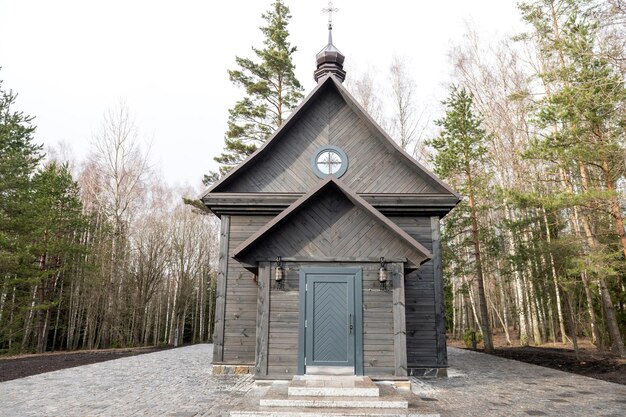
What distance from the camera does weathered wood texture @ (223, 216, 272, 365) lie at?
1073 cm

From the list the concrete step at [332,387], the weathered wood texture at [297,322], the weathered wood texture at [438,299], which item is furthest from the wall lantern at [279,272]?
the weathered wood texture at [438,299]

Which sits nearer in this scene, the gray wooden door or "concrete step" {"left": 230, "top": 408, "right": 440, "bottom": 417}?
"concrete step" {"left": 230, "top": 408, "right": 440, "bottom": 417}

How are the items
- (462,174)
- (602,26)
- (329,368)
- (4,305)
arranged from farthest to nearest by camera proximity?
→ (4,305) < (462,174) < (329,368) < (602,26)

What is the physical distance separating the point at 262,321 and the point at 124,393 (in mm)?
2954

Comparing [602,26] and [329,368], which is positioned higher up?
[602,26]

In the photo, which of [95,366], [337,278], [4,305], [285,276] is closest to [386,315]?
[337,278]

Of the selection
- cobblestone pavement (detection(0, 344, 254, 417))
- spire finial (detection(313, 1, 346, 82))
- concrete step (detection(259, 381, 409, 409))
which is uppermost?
spire finial (detection(313, 1, 346, 82))

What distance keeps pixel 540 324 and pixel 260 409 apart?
1929 cm

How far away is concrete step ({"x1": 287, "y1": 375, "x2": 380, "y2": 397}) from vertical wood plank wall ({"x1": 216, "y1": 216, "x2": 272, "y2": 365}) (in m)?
3.12

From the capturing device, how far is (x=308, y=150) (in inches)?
471

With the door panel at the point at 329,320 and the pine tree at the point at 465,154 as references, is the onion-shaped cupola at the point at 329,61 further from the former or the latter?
the door panel at the point at 329,320

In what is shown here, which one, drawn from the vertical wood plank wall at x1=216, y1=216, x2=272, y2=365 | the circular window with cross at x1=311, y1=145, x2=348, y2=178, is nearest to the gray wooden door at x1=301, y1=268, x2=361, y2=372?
the vertical wood plank wall at x1=216, y1=216, x2=272, y2=365

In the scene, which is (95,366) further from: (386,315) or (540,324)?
(540,324)

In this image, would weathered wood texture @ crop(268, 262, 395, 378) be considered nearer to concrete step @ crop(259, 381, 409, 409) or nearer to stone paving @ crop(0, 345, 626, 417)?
stone paving @ crop(0, 345, 626, 417)
